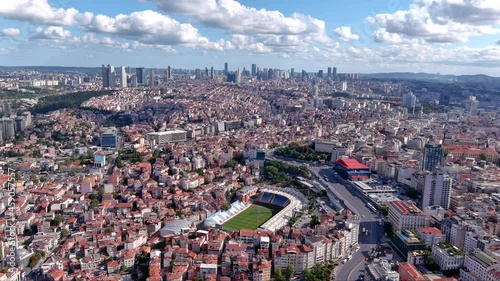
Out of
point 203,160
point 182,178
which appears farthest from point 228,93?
point 182,178

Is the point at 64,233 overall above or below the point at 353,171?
below

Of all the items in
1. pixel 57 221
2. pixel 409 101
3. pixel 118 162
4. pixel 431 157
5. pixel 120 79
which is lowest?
pixel 57 221

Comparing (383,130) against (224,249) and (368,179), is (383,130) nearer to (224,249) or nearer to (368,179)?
(368,179)

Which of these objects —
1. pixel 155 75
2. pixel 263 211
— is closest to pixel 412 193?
pixel 263 211

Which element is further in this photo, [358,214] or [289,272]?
[358,214]

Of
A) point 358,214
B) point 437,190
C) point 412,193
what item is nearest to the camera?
point 358,214

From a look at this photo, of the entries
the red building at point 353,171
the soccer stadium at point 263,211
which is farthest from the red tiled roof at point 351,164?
the soccer stadium at point 263,211

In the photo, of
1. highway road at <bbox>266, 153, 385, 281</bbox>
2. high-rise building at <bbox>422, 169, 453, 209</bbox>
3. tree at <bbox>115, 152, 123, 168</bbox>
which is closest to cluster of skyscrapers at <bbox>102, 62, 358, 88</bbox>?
tree at <bbox>115, 152, 123, 168</bbox>

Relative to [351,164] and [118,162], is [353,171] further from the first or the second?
[118,162]
